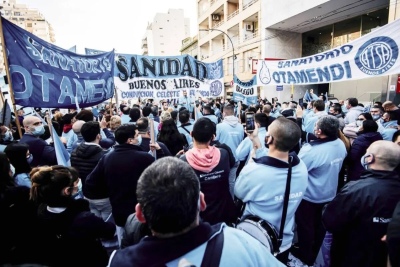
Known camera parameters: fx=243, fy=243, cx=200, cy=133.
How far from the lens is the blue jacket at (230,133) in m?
4.46

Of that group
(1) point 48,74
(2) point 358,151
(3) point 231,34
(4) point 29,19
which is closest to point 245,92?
(2) point 358,151

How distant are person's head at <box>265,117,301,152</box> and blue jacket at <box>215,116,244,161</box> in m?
2.32

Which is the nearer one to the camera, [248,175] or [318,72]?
[248,175]

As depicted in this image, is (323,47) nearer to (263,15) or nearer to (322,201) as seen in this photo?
(263,15)

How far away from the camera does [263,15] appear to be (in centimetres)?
2148

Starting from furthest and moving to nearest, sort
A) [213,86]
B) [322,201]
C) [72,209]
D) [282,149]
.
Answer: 1. [213,86]
2. [322,201]
3. [282,149]
4. [72,209]

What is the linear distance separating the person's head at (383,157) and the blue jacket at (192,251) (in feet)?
4.75

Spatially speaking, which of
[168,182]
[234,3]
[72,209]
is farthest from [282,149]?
[234,3]

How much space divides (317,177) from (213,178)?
4.53 ft

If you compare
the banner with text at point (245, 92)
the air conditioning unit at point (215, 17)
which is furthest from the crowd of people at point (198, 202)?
the air conditioning unit at point (215, 17)

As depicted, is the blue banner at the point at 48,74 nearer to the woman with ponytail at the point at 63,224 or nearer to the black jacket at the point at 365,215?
the woman with ponytail at the point at 63,224

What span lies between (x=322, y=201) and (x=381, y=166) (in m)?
1.27

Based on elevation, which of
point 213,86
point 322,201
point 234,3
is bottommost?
point 322,201

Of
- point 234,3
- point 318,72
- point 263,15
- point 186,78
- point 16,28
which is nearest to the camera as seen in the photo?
point 16,28
